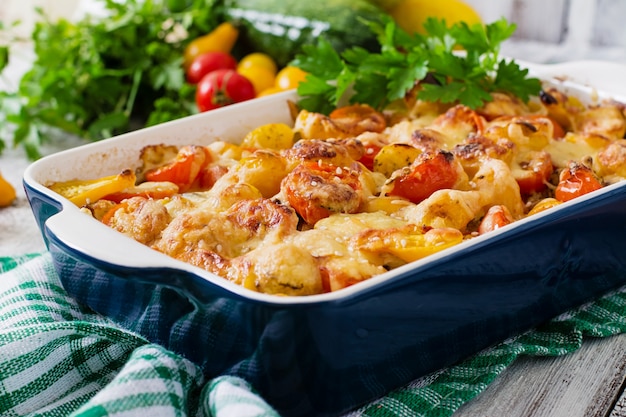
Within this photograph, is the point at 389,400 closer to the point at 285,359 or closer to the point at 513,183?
the point at 285,359

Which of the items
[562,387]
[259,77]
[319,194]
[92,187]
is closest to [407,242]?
[319,194]

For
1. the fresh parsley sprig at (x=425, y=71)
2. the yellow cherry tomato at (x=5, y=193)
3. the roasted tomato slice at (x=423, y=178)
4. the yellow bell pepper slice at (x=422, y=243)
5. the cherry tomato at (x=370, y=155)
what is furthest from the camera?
Result: the yellow cherry tomato at (x=5, y=193)

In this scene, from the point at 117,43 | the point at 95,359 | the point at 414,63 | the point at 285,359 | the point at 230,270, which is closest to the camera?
the point at 285,359

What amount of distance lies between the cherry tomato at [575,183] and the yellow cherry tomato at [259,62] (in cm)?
217

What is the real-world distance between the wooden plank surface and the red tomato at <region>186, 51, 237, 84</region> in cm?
252

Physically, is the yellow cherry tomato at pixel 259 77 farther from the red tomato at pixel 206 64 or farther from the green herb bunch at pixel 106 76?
the green herb bunch at pixel 106 76

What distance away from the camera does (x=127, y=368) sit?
177 centimetres

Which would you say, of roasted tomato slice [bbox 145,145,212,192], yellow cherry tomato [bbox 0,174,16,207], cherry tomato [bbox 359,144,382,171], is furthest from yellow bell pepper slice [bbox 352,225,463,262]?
yellow cherry tomato [bbox 0,174,16,207]

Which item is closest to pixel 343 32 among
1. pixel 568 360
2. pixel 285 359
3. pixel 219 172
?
pixel 219 172

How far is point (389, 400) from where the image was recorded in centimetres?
187

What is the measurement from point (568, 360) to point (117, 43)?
2728 millimetres

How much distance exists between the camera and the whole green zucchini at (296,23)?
406 centimetres

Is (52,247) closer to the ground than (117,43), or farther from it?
farther from it

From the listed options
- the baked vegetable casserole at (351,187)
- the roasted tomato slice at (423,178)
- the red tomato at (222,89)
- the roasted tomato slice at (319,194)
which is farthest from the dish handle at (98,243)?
the red tomato at (222,89)
